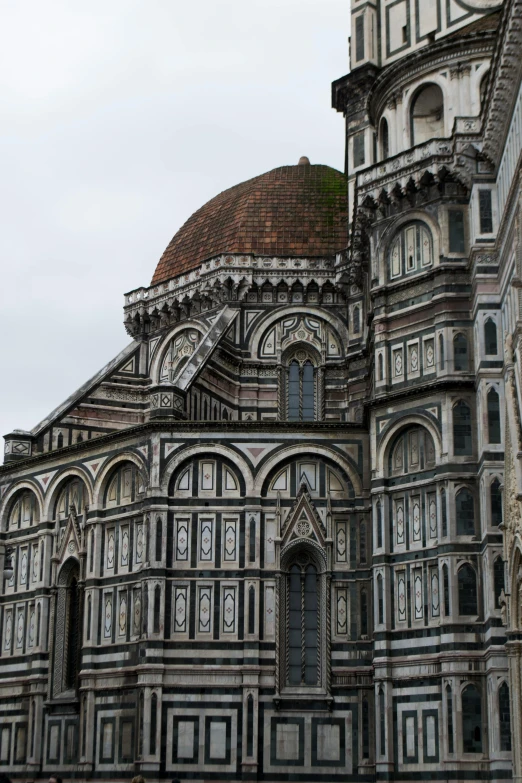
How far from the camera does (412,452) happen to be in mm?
37594

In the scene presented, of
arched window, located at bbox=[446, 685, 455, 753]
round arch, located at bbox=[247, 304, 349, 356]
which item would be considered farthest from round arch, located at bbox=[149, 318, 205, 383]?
arched window, located at bbox=[446, 685, 455, 753]

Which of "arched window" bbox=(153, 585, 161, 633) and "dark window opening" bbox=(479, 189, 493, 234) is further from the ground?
"dark window opening" bbox=(479, 189, 493, 234)

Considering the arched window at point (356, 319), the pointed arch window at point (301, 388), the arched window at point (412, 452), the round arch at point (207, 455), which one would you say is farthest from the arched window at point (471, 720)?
the arched window at point (356, 319)

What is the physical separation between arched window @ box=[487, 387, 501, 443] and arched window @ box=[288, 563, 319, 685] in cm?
747

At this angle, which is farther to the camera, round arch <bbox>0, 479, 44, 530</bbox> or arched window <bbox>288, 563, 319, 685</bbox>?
round arch <bbox>0, 479, 44, 530</bbox>

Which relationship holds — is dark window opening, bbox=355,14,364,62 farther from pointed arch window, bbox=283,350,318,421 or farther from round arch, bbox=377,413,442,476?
round arch, bbox=377,413,442,476

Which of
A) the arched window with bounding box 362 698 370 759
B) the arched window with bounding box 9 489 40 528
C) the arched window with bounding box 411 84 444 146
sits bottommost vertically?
the arched window with bounding box 362 698 370 759

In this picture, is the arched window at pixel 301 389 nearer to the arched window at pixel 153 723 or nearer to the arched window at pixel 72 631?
the arched window at pixel 72 631

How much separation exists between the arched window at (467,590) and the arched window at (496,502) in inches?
62.1

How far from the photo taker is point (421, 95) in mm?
41375

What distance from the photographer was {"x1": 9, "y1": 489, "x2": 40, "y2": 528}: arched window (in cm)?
4425

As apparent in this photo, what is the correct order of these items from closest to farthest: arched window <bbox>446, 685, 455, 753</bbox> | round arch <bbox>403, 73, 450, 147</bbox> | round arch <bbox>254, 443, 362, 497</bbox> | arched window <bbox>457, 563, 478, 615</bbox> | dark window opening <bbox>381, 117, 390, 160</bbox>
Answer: arched window <bbox>446, 685, 455, 753</bbox>, arched window <bbox>457, 563, 478, 615</bbox>, round arch <bbox>254, 443, 362, 497</bbox>, round arch <bbox>403, 73, 450, 147</bbox>, dark window opening <bbox>381, 117, 390, 160</bbox>

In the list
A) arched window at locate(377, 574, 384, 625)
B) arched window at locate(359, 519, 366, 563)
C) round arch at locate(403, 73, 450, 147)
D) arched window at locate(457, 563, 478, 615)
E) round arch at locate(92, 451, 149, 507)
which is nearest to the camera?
arched window at locate(457, 563, 478, 615)

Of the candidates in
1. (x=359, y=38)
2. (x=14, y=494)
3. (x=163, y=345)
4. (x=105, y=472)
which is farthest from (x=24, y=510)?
(x=359, y=38)
